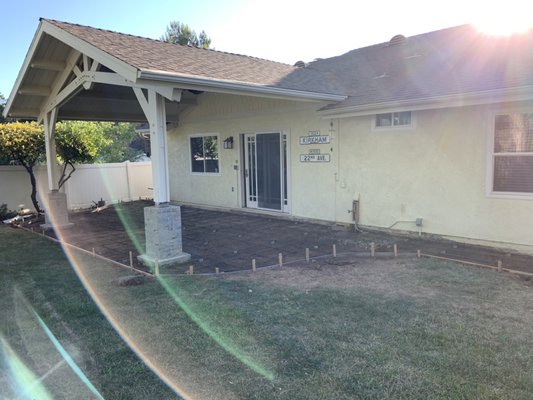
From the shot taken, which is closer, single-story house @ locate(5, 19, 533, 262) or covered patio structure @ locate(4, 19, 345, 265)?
covered patio structure @ locate(4, 19, 345, 265)

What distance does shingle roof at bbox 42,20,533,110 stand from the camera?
669 cm

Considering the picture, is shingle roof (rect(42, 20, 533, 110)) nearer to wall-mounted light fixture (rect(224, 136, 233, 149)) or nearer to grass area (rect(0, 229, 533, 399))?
wall-mounted light fixture (rect(224, 136, 233, 149))

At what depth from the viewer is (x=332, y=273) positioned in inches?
225

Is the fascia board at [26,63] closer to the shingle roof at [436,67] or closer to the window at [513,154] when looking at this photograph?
the shingle roof at [436,67]

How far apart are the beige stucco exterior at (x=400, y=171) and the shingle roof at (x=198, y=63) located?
84 cm

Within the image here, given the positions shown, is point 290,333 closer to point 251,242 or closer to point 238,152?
point 251,242

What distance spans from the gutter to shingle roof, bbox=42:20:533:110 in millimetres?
124

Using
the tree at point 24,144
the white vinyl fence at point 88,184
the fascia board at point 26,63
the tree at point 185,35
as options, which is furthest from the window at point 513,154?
the tree at point 185,35

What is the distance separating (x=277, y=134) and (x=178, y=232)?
4.87 meters

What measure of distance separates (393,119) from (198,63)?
4018 mm

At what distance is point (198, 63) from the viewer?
7.46 metres

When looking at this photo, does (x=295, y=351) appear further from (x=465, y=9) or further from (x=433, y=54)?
(x=465, y=9)

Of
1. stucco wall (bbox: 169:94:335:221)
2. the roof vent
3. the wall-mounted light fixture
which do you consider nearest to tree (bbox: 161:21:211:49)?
stucco wall (bbox: 169:94:335:221)

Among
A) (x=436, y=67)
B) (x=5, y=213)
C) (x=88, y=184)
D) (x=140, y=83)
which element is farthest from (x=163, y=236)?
(x=88, y=184)
